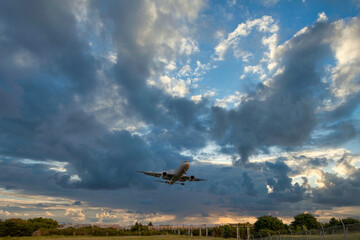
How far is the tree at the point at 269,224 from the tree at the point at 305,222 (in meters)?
6.21

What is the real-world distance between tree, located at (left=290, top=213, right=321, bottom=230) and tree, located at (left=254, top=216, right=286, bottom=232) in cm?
621

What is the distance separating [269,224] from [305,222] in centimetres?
1700

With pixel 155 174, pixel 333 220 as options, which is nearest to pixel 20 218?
pixel 155 174

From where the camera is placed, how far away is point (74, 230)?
335ft

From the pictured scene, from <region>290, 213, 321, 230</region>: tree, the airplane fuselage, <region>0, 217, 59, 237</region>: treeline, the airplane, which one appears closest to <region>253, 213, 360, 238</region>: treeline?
<region>290, 213, 321, 230</region>: tree

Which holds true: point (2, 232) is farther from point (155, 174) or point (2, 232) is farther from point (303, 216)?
point (303, 216)

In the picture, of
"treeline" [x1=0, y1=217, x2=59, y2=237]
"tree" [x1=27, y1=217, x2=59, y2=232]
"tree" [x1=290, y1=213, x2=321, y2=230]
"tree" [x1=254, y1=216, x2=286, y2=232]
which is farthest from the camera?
"tree" [x1=27, y1=217, x2=59, y2=232]

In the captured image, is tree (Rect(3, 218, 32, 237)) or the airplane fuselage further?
tree (Rect(3, 218, 32, 237))

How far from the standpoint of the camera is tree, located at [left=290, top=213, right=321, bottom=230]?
117 meters

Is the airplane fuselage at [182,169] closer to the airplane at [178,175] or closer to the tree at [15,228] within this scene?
the airplane at [178,175]

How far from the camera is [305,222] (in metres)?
118

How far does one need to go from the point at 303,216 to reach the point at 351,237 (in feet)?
372

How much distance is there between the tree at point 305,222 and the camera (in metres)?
117

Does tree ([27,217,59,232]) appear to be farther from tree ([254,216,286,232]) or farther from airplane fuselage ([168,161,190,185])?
tree ([254,216,286,232])
